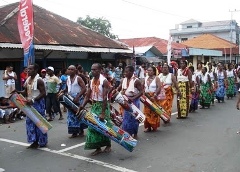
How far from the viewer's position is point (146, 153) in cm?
616

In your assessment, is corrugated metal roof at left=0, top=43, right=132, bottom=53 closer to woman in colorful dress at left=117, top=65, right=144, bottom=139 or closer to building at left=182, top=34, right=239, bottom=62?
woman in colorful dress at left=117, top=65, right=144, bottom=139

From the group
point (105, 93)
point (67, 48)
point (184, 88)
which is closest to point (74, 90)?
point (105, 93)

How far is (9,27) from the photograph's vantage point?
1519cm

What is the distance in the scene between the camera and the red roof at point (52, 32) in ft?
48.5

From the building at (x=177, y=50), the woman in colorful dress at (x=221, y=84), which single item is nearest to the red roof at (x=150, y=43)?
the building at (x=177, y=50)

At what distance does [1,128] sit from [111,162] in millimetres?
4920

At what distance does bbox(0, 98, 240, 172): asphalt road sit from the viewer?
533 cm

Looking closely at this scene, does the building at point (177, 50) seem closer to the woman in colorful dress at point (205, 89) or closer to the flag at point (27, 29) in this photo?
the woman in colorful dress at point (205, 89)

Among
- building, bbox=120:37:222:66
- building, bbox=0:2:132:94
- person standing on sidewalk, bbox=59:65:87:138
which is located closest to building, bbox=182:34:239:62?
building, bbox=120:37:222:66

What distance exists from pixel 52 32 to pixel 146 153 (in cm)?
1252

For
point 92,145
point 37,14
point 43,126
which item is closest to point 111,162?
point 92,145

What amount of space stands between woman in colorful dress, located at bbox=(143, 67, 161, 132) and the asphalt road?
0.22 m

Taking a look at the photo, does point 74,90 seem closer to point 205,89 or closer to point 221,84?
point 205,89

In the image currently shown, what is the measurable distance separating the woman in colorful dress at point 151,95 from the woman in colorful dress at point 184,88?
77.5 inches
